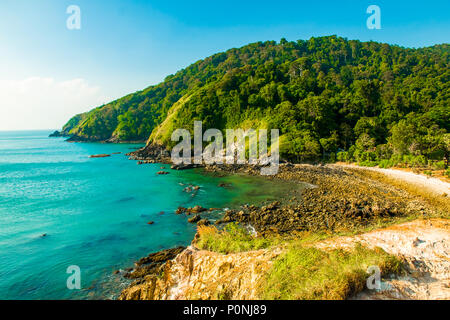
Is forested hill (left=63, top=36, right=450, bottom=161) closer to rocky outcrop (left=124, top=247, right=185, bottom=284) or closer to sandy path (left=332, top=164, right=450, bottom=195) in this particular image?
sandy path (left=332, top=164, right=450, bottom=195)

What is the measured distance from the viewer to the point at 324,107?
6391 centimetres

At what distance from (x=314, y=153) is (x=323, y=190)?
70.2 feet

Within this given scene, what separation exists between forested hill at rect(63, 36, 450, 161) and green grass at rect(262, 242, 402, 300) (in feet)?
128

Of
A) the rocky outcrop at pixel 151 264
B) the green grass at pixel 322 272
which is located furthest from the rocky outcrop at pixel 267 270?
the rocky outcrop at pixel 151 264

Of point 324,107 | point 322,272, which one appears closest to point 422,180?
point 322,272

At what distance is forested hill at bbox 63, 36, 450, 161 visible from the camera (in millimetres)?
49875

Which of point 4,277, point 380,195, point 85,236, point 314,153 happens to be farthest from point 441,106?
point 4,277

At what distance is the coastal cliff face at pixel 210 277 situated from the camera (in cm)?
823

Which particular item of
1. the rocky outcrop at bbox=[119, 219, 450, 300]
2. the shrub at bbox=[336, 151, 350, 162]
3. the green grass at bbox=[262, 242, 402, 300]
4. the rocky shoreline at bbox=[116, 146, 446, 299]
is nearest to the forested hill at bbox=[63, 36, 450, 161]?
the shrub at bbox=[336, 151, 350, 162]

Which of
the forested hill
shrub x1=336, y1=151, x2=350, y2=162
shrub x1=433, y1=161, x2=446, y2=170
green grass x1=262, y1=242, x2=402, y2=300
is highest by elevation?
the forested hill

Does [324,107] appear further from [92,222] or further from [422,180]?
[92,222]

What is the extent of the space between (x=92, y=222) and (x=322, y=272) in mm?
26248

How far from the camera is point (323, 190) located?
32.2 meters

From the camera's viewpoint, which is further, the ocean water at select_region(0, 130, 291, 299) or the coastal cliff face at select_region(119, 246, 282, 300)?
the ocean water at select_region(0, 130, 291, 299)
